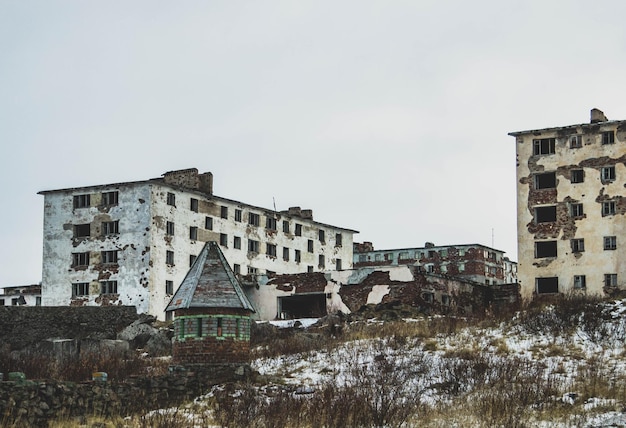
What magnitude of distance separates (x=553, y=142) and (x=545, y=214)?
3.85 metres

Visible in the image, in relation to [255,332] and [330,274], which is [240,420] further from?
[330,274]

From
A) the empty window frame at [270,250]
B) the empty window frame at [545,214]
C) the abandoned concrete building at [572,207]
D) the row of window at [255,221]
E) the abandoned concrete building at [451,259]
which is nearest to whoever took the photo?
the abandoned concrete building at [572,207]

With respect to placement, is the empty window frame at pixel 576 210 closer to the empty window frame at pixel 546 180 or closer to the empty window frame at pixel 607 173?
the empty window frame at pixel 546 180

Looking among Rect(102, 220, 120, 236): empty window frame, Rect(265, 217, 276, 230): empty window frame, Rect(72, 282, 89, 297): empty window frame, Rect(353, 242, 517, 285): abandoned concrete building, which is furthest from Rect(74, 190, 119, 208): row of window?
Rect(353, 242, 517, 285): abandoned concrete building

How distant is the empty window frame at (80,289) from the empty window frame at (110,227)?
3.32 metres

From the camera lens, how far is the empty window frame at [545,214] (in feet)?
172

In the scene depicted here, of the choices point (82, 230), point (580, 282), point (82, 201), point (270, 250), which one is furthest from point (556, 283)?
point (82, 201)

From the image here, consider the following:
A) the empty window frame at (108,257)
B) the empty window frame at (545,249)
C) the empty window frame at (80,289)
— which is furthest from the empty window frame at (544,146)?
the empty window frame at (80,289)

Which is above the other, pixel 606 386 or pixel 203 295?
pixel 203 295

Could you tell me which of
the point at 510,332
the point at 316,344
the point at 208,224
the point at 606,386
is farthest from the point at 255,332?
the point at 208,224

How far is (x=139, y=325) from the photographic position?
44.2 metres

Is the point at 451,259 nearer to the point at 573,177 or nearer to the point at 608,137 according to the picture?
the point at 573,177

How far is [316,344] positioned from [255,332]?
6.22 metres

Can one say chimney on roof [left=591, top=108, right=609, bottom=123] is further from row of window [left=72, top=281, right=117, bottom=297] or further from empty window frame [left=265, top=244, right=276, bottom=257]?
row of window [left=72, top=281, right=117, bottom=297]
